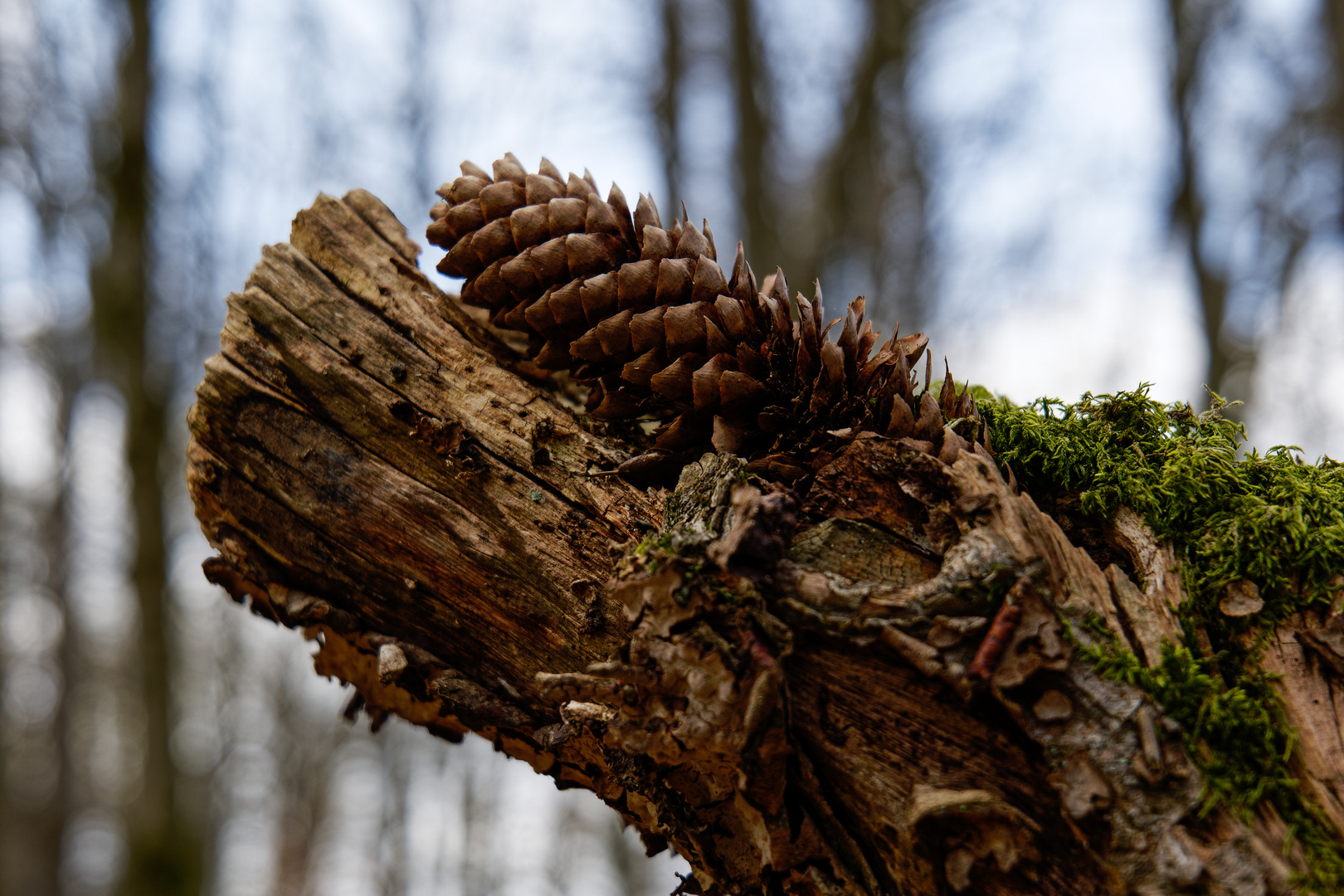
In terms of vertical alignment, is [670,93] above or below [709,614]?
above

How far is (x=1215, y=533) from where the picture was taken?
→ 114cm

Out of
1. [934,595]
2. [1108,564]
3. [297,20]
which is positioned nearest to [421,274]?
[934,595]

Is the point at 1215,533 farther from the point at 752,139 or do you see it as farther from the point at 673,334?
the point at 752,139

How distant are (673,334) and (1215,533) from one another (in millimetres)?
951

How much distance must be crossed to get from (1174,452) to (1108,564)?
270 mm

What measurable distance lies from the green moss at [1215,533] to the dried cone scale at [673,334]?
19cm

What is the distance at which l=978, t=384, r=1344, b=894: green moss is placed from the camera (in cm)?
91

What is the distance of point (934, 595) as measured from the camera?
0.98 metres

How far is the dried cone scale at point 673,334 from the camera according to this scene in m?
1.25

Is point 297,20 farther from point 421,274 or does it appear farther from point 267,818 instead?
point 267,818

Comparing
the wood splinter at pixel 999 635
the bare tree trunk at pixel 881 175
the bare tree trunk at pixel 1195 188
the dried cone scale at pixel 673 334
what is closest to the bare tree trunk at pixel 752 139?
the bare tree trunk at pixel 881 175

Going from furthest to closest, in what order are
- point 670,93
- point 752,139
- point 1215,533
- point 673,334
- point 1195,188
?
point 670,93, point 1195,188, point 752,139, point 673,334, point 1215,533


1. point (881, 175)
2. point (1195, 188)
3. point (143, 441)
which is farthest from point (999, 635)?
point (1195, 188)

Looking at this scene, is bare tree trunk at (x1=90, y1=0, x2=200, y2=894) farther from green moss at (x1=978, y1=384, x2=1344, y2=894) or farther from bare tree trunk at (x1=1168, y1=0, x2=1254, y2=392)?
bare tree trunk at (x1=1168, y1=0, x2=1254, y2=392)
